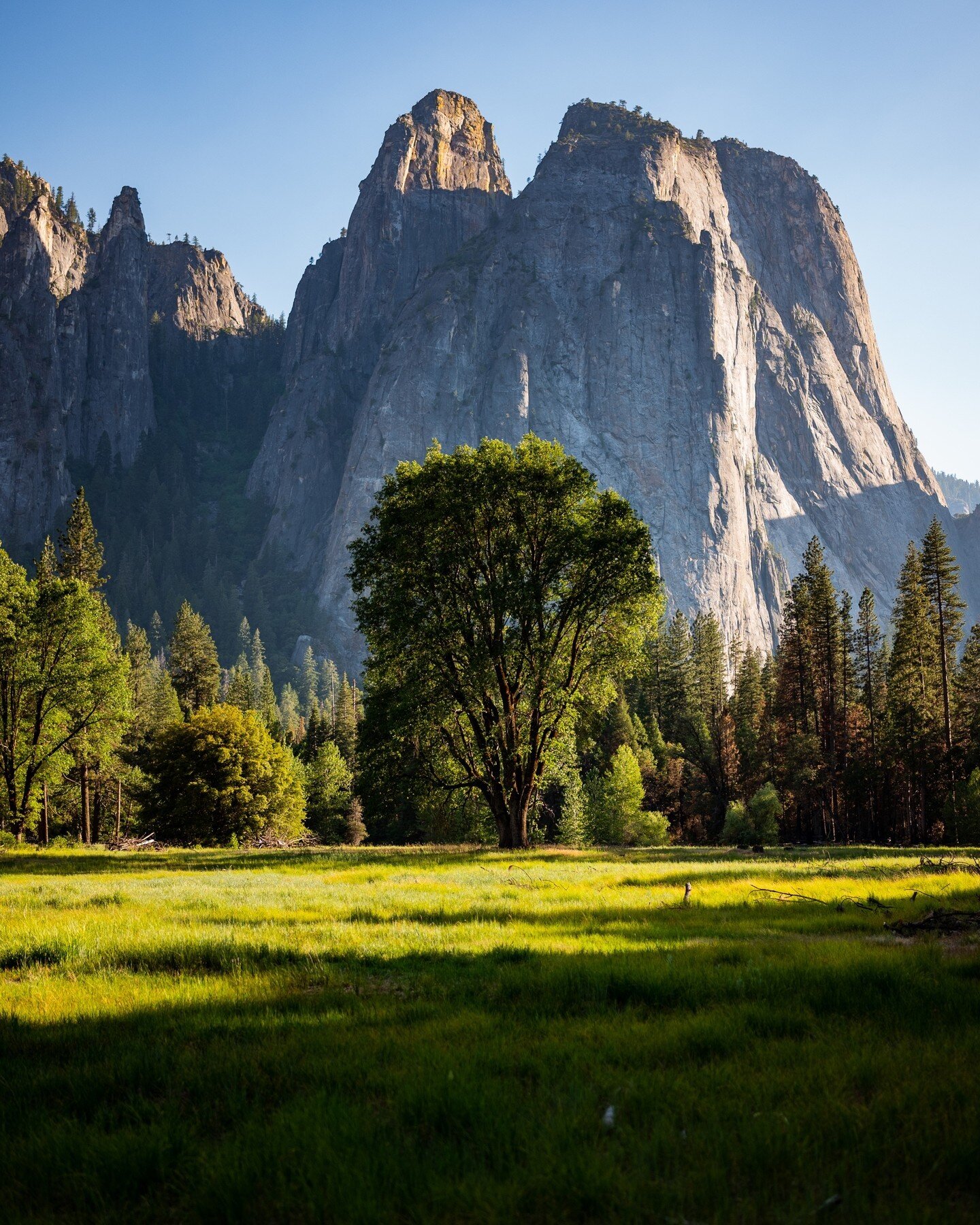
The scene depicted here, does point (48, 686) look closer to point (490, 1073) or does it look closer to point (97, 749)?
point (97, 749)

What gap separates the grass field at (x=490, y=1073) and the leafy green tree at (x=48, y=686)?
104 ft

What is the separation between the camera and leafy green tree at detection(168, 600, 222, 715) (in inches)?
3095

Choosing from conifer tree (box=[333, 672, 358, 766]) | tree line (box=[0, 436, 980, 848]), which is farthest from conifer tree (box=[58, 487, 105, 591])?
conifer tree (box=[333, 672, 358, 766])

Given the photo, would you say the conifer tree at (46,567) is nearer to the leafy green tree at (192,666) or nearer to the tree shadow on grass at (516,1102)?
the leafy green tree at (192,666)

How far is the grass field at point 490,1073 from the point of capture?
129 inches

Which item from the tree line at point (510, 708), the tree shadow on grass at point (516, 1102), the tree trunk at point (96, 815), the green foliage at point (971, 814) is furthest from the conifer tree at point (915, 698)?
the tree trunk at point (96, 815)

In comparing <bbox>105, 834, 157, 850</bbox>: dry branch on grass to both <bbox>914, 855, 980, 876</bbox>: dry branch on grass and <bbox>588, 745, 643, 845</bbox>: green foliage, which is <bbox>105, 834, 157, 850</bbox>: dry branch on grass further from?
<bbox>588, 745, 643, 845</bbox>: green foliage

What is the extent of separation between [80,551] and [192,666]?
81.7ft

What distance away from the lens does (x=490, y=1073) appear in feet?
14.8

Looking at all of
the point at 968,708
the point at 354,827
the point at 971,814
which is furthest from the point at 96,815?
the point at 968,708

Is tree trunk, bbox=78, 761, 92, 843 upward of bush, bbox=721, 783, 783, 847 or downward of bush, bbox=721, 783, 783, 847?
upward

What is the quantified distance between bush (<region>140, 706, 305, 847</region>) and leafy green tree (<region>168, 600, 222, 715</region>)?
99.1 ft

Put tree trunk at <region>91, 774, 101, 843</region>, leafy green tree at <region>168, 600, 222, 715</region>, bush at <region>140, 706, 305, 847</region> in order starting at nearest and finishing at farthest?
1. bush at <region>140, 706, 305, 847</region>
2. tree trunk at <region>91, 774, 101, 843</region>
3. leafy green tree at <region>168, 600, 222, 715</region>

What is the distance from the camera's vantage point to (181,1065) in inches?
187
